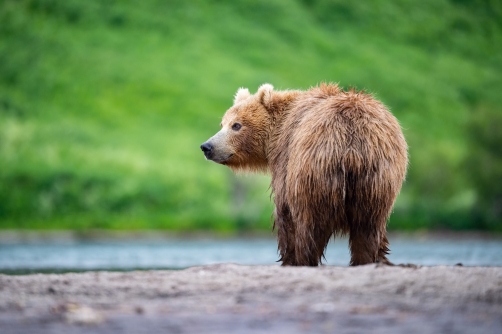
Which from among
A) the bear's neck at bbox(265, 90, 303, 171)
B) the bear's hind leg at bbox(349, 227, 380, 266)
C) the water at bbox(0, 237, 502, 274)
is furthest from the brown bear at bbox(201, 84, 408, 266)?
the water at bbox(0, 237, 502, 274)

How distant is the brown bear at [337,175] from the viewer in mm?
7285

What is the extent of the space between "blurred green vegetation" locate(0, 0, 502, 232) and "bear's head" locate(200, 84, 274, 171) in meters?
35.7

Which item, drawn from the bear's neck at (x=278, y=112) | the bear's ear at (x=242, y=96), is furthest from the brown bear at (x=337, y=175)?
the bear's ear at (x=242, y=96)

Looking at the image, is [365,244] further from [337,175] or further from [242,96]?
[242,96]

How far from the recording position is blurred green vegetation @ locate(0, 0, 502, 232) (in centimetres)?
4866

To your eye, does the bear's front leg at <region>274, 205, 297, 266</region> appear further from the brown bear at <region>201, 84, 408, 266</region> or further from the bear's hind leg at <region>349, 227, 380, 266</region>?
the bear's hind leg at <region>349, 227, 380, 266</region>

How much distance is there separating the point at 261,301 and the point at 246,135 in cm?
398

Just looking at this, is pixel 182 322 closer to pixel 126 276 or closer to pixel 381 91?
pixel 126 276

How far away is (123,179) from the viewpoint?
56.3m

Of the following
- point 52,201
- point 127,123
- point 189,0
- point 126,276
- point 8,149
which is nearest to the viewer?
point 126,276

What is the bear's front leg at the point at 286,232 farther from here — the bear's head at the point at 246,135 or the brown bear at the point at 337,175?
the bear's head at the point at 246,135

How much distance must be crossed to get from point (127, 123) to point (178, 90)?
10.1 m

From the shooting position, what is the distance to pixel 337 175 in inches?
286

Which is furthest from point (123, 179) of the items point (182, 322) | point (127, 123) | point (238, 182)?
point (182, 322)
